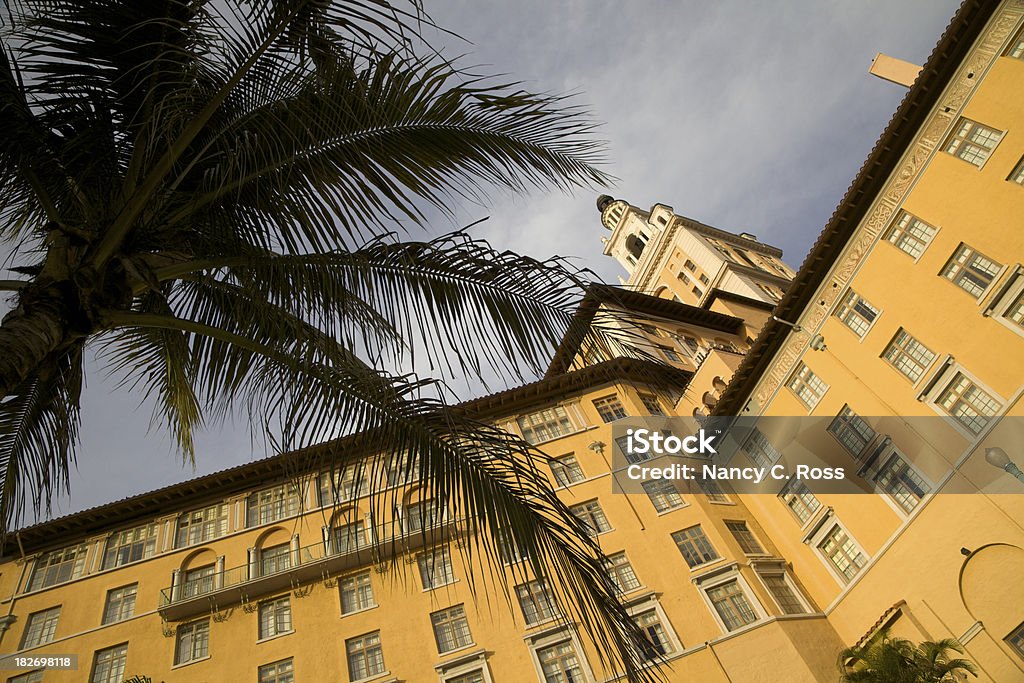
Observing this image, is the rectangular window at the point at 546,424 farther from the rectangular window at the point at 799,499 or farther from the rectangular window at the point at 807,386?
the rectangular window at the point at 807,386

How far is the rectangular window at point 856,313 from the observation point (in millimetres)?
22234

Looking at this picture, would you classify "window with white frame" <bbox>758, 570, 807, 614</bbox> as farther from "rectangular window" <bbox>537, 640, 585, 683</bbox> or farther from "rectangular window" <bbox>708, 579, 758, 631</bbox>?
"rectangular window" <bbox>537, 640, 585, 683</bbox>

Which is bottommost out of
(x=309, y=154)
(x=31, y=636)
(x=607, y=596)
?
(x=607, y=596)

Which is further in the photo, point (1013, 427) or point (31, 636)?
point (31, 636)

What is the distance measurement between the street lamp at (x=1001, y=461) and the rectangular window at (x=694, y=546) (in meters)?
10.1

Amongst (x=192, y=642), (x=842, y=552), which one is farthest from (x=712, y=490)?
(x=192, y=642)

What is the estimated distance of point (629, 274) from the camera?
6756cm

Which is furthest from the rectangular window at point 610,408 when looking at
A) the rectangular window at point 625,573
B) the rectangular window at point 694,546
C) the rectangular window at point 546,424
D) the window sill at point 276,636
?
the window sill at point 276,636

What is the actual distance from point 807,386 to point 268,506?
913 inches

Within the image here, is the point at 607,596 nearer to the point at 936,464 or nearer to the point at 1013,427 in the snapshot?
the point at 1013,427

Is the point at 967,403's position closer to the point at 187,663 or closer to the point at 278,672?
the point at 278,672

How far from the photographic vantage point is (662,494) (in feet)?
90.8

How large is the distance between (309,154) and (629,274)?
63964mm

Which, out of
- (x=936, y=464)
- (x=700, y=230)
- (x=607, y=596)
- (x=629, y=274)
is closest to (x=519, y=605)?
(x=936, y=464)
